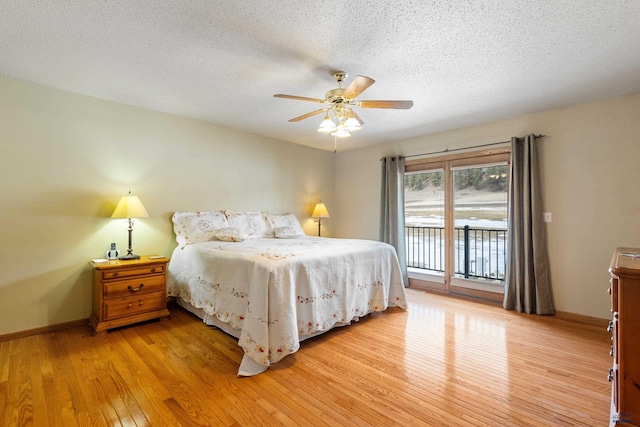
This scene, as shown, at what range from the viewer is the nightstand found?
2.69m

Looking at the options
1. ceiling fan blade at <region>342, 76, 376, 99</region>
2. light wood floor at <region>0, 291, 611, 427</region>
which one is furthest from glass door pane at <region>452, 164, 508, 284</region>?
ceiling fan blade at <region>342, 76, 376, 99</region>

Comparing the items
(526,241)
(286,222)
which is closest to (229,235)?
(286,222)

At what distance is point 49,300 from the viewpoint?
2.77 meters

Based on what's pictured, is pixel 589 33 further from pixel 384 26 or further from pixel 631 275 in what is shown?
pixel 631 275

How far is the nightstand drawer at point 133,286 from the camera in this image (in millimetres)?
2711

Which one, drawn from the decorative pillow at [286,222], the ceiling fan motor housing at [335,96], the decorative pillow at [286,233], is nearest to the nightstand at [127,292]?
the decorative pillow at [286,233]

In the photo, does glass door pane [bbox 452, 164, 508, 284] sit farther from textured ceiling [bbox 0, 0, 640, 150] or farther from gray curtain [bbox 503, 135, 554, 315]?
textured ceiling [bbox 0, 0, 640, 150]

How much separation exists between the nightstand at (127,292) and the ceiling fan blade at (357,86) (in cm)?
243

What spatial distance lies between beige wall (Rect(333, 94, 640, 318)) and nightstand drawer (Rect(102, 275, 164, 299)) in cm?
427

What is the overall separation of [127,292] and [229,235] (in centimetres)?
113

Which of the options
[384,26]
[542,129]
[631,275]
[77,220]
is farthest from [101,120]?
[542,129]

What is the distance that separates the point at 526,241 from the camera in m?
3.36

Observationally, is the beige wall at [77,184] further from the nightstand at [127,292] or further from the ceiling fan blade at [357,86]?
the ceiling fan blade at [357,86]

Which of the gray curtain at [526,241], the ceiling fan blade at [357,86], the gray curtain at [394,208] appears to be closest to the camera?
the ceiling fan blade at [357,86]
